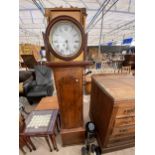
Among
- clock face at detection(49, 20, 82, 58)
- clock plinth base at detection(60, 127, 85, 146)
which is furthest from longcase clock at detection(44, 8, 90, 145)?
clock plinth base at detection(60, 127, 85, 146)

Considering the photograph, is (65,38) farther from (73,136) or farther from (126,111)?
(73,136)

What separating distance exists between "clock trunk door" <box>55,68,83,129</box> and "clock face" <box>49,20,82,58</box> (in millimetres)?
213

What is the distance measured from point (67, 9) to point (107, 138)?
150 centimetres

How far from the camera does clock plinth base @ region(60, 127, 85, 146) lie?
1.79 metres

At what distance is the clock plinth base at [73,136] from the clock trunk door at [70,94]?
0.06 metres

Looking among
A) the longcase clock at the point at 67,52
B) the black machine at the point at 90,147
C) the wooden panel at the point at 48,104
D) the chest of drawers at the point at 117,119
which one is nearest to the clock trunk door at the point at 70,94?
the longcase clock at the point at 67,52

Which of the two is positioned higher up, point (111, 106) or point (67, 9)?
point (67, 9)

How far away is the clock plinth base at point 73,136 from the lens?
5.88ft

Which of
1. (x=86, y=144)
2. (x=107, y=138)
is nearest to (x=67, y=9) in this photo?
(x=107, y=138)

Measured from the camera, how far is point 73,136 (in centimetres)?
184

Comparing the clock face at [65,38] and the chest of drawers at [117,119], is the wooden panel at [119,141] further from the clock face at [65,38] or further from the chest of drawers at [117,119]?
the clock face at [65,38]
